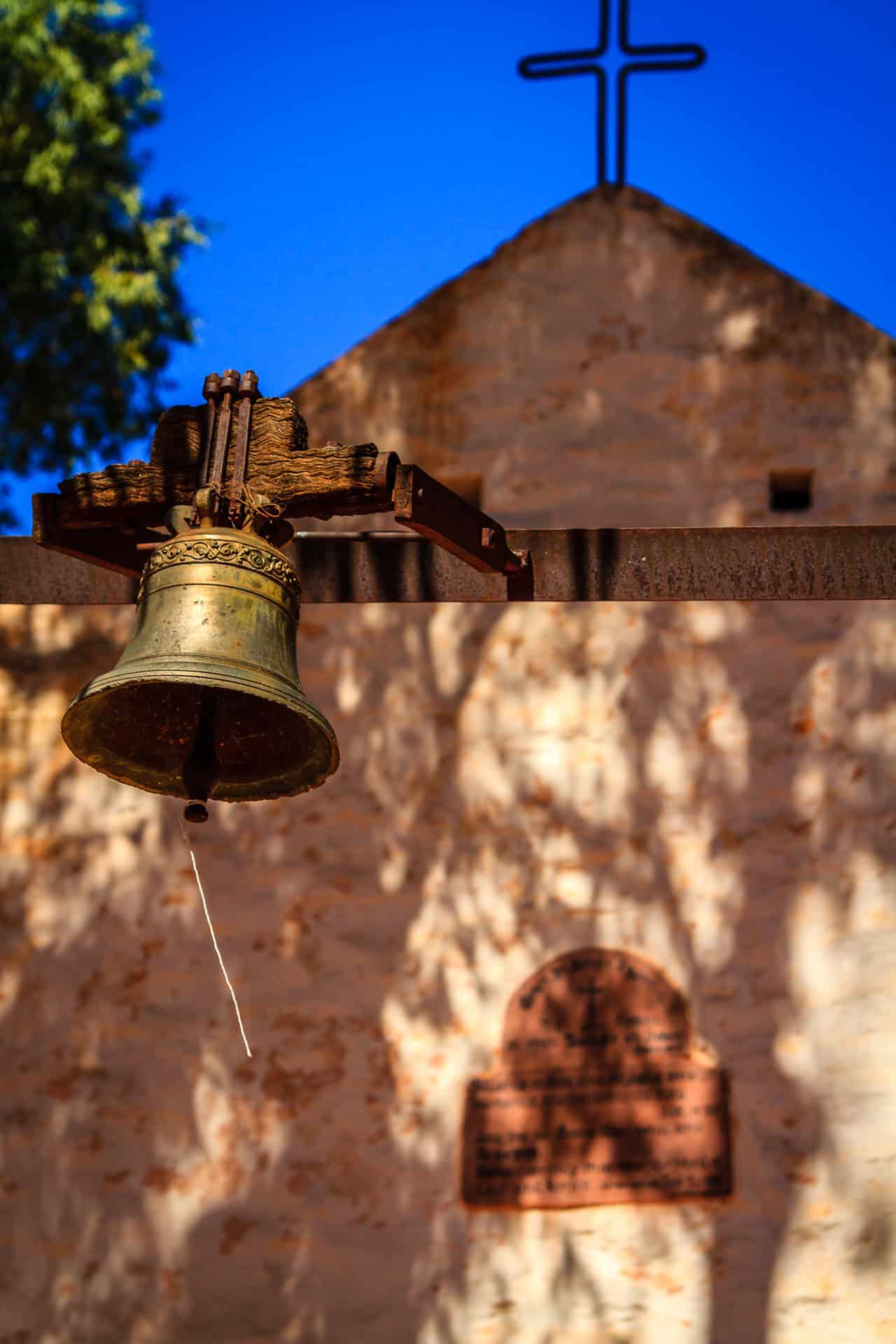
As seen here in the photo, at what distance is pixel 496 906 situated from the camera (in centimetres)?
470

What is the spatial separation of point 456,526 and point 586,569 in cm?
41

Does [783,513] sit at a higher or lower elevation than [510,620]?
higher

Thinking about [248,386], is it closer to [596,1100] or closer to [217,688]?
[217,688]

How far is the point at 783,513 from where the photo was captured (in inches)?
200

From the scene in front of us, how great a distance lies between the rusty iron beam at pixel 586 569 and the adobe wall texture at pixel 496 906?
1.58 m

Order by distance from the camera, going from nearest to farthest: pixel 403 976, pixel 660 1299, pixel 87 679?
1. pixel 660 1299
2. pixel 403 976
3. pixel 87 679

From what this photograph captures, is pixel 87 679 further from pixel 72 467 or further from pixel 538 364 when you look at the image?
pixel 72 467

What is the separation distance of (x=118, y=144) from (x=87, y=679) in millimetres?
5398

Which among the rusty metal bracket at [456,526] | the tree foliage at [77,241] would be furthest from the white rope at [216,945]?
the tree foliage at [77,241]

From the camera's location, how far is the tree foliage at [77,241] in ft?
28.3

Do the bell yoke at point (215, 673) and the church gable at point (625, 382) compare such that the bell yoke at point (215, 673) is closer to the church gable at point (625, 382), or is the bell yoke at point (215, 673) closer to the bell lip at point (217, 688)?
the bell lip at point (217, 688)

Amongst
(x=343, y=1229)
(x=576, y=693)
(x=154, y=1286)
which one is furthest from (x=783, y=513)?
(x=154, y=1286)

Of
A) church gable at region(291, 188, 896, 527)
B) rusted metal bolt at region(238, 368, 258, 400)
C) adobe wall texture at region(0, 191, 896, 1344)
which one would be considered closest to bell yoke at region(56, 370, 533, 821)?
rusted metal bolt at region(238, 368, 258, 400)

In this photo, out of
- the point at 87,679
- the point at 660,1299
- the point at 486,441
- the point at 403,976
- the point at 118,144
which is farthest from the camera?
the point at 118,144
